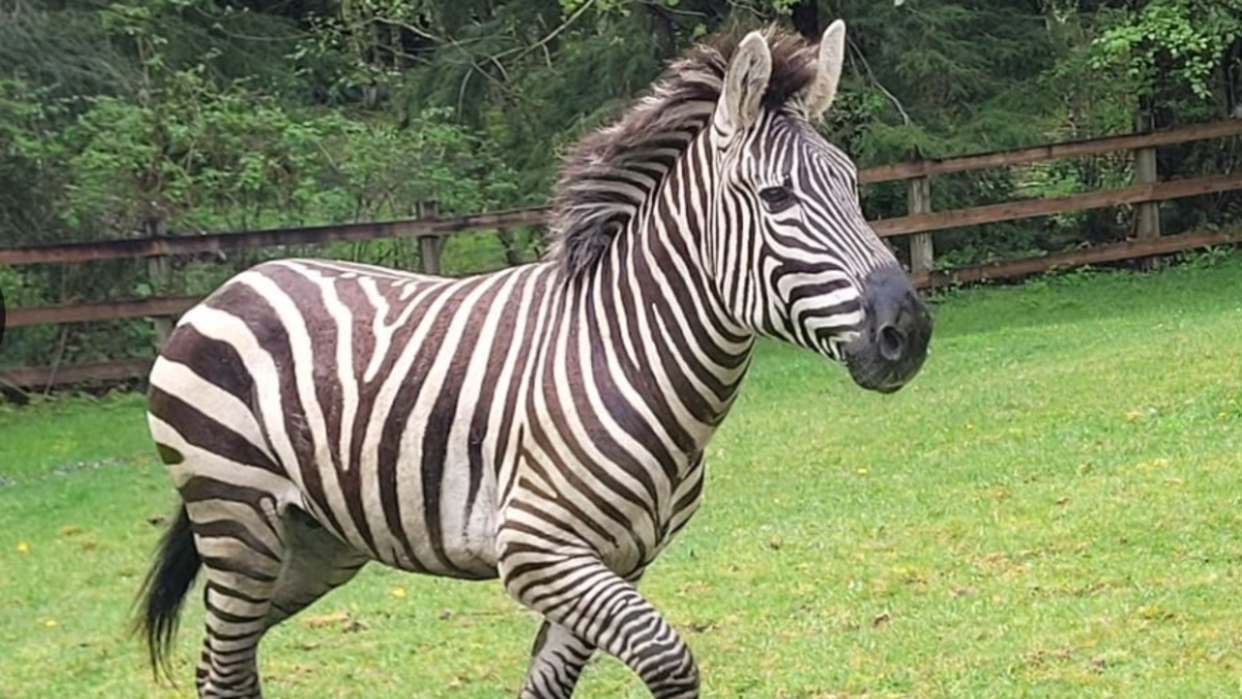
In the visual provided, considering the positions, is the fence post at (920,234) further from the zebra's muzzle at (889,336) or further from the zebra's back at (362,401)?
the zebra's muzzle at (889,336)

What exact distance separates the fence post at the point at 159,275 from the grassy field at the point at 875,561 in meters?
1.40

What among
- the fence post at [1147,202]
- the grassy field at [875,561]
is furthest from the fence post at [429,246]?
the fence post at [1147,202]

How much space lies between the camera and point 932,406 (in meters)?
11.3

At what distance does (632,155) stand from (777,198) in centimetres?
53

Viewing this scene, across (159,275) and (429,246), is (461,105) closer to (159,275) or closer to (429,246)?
(429,246)

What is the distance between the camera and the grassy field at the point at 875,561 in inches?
235

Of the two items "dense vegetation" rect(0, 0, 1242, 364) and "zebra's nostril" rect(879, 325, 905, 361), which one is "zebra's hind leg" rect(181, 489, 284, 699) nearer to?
"zebra's nostril" rect(879, 325, 905, 361)

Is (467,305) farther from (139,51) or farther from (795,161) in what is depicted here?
(139,51)

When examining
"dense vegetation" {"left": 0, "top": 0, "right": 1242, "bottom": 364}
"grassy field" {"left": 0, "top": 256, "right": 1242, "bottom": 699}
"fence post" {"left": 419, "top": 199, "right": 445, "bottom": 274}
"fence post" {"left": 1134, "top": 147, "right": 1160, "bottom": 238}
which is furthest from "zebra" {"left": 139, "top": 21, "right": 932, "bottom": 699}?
"fence post" {"left": 1134, "top": 147, "right": 1160, "bottom": 238}

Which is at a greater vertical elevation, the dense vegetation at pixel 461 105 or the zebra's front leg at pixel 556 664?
the dense vegetation at pixel 461 105

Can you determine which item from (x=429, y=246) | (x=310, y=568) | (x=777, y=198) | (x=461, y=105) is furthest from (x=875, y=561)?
(x=461, y=105)

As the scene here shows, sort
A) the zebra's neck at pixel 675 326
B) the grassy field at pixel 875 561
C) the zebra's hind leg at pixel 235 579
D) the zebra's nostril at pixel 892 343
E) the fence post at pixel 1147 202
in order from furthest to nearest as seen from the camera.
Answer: the fence post at pixel 1147 202
the grassy field at pixel 875 561
the zebra's hind leg at pixel 235 579
the zebra's neck at pixel 675 326
the zebra's nostril at pixel 892 343

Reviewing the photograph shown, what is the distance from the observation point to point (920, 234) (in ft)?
53.0

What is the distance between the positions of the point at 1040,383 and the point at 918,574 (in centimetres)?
477
